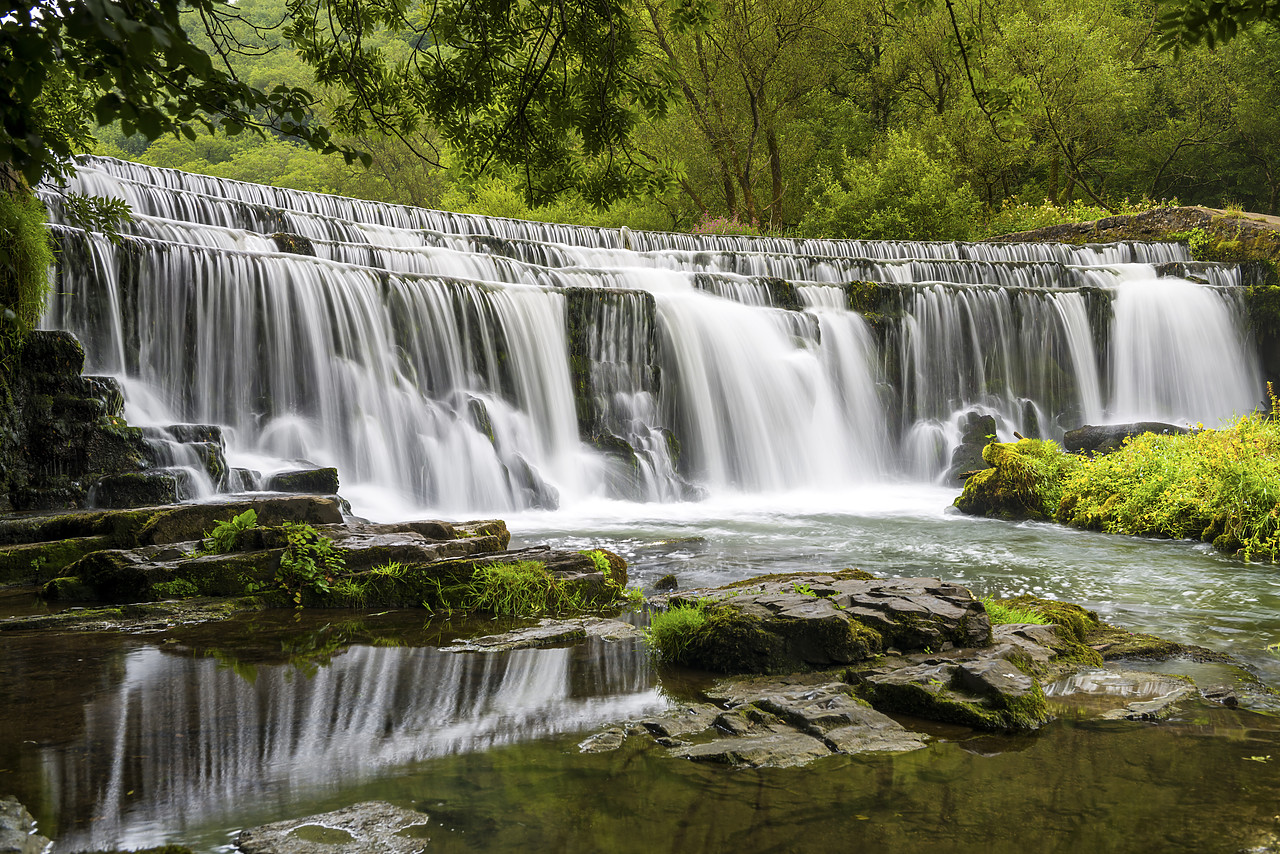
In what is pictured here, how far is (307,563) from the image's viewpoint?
6.03 m

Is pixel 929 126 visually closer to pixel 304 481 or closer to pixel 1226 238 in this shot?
pixel 1226 238

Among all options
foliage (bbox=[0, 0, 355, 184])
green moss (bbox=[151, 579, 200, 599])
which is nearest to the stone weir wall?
green moss (bbox=[151, 579, 200, 599])

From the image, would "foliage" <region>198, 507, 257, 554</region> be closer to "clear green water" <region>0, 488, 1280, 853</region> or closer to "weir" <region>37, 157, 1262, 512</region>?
"clear green water" <region>0, 488, 1280, 853</region>

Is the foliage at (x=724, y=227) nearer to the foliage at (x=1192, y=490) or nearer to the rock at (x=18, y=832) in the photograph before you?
the foliage at (x=1192, y=490)

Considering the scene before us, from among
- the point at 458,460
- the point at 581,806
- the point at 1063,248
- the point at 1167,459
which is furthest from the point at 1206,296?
the point at 581,806

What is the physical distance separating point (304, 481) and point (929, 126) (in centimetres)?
2849

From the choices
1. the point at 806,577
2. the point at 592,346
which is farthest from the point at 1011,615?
the point at 592,346

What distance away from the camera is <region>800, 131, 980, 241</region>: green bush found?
27.8 metres

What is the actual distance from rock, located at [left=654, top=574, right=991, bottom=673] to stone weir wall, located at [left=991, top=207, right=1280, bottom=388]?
1802 cm

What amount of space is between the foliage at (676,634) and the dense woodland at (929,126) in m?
20.3

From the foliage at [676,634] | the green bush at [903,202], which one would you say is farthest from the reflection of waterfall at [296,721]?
the green bush at [903,202]

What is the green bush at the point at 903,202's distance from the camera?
27.8 meters

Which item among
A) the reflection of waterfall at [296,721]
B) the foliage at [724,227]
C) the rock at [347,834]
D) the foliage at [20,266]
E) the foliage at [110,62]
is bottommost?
the rock at [347,834]

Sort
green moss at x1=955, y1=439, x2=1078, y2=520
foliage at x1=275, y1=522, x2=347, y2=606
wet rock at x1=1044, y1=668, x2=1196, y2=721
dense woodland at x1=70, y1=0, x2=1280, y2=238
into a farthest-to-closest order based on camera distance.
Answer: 1. dense woodland at x1=70, y1=0, x2=1280, y2=238
2. green moss at x1=955, y1=439, x2=1078, y2=520
3. foliage at x1=275, y1=522, x2=347, y2=606
4. wet rock at x1=1044, y1=668, x2=1196, y2=721
